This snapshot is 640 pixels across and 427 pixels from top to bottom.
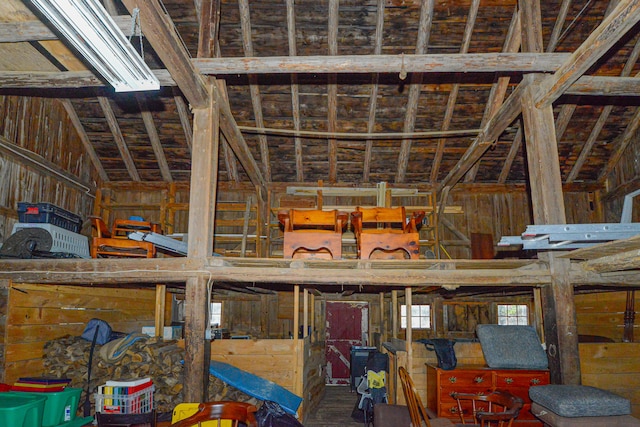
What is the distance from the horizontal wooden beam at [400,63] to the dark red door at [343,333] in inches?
300

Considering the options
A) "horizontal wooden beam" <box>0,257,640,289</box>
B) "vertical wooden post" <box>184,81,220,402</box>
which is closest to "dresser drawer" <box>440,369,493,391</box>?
"horizontal wooden beam" <box>0,257,640,289</box>

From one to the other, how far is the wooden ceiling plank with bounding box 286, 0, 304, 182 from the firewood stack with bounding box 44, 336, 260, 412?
569 centimetres

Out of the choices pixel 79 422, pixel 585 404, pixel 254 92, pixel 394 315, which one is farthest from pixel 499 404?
pixel 254 92

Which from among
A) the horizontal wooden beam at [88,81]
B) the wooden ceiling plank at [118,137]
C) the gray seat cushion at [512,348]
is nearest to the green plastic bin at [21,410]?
the horizontal wooden beam at [88,81]

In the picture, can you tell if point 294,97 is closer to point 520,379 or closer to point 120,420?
point 520,379

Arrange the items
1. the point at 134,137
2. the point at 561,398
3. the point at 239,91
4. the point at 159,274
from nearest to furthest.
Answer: the point at 561,398 < the point at 159,274 < the point at 239,91 < the point at 134,137

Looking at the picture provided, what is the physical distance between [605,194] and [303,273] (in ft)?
31.8

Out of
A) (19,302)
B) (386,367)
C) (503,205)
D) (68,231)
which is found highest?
(503,205)

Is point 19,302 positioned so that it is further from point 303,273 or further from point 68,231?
point 303,273

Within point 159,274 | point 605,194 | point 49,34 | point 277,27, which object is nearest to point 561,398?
point 159,274

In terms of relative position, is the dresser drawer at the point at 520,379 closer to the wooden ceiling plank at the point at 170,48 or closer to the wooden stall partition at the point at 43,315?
the wooden ceiling plank at the point at 170,48

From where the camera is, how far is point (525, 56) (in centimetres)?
639

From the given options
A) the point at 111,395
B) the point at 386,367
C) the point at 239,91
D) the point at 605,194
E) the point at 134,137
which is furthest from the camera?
the point at 605,194

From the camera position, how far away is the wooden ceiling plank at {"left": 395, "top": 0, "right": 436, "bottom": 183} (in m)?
8.73
